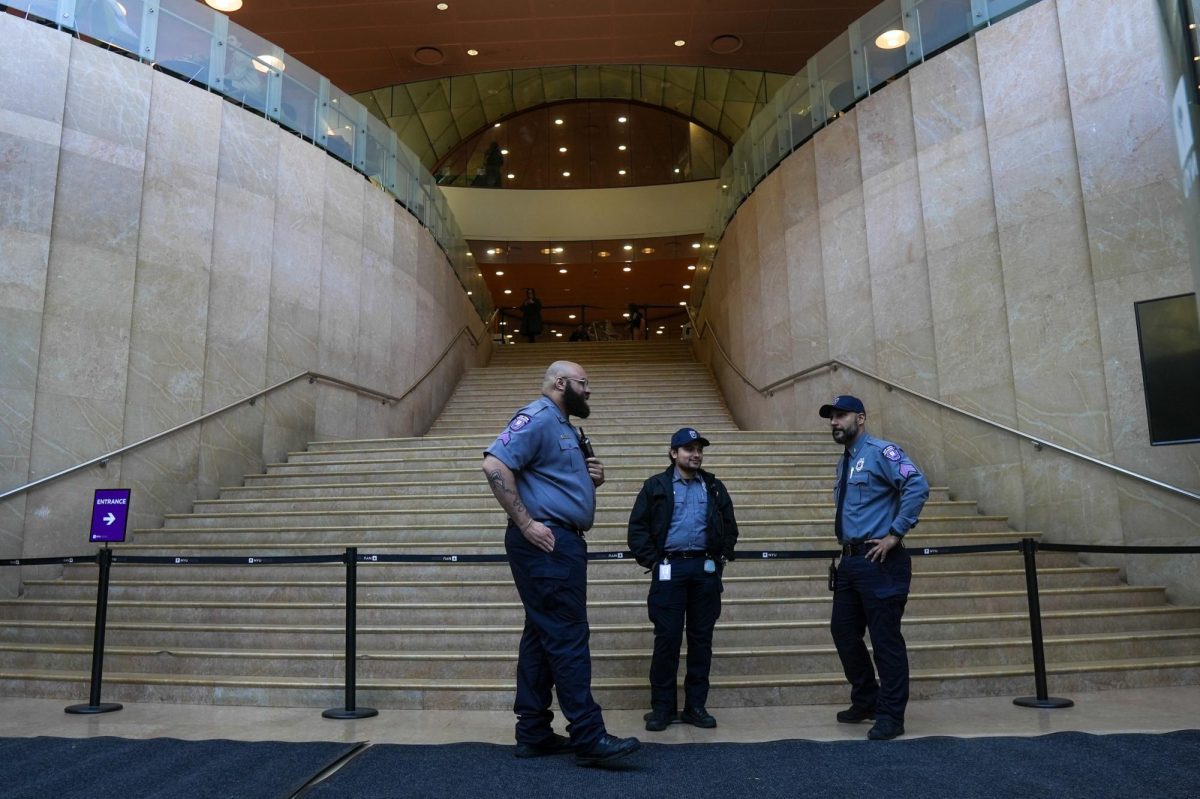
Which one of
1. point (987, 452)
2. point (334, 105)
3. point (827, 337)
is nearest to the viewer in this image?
point (987, 452)

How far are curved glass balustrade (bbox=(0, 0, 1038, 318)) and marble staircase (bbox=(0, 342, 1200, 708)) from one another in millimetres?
4843

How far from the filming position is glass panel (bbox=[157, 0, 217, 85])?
9.14m

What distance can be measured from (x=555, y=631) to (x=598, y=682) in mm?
1508

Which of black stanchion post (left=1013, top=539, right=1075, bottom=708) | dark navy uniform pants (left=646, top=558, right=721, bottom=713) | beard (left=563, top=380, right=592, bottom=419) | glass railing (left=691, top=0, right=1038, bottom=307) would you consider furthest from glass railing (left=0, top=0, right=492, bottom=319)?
black stanchion post (left=1013, top=539, right=1075, bottom=708)

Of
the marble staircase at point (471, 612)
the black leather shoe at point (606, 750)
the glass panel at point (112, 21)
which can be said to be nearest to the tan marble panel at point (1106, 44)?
the marble staircase at point (471, 612)

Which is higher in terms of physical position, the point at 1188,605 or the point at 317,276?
the point at 317,276

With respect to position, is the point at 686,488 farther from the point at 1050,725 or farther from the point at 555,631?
the point at 1050,725

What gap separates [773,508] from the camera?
7.75 metres

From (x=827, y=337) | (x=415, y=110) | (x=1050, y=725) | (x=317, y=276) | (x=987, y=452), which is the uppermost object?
(x=415, y=110)

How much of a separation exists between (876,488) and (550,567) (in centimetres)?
191

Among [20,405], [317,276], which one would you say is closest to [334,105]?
[317,276]

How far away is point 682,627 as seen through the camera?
4621 millimetres

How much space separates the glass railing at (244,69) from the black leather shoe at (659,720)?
28.1ft

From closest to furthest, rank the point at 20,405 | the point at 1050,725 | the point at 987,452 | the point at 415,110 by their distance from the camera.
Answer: the point at 1050,725
the point at 20,405
the point at 987,452
the point at 415,110
